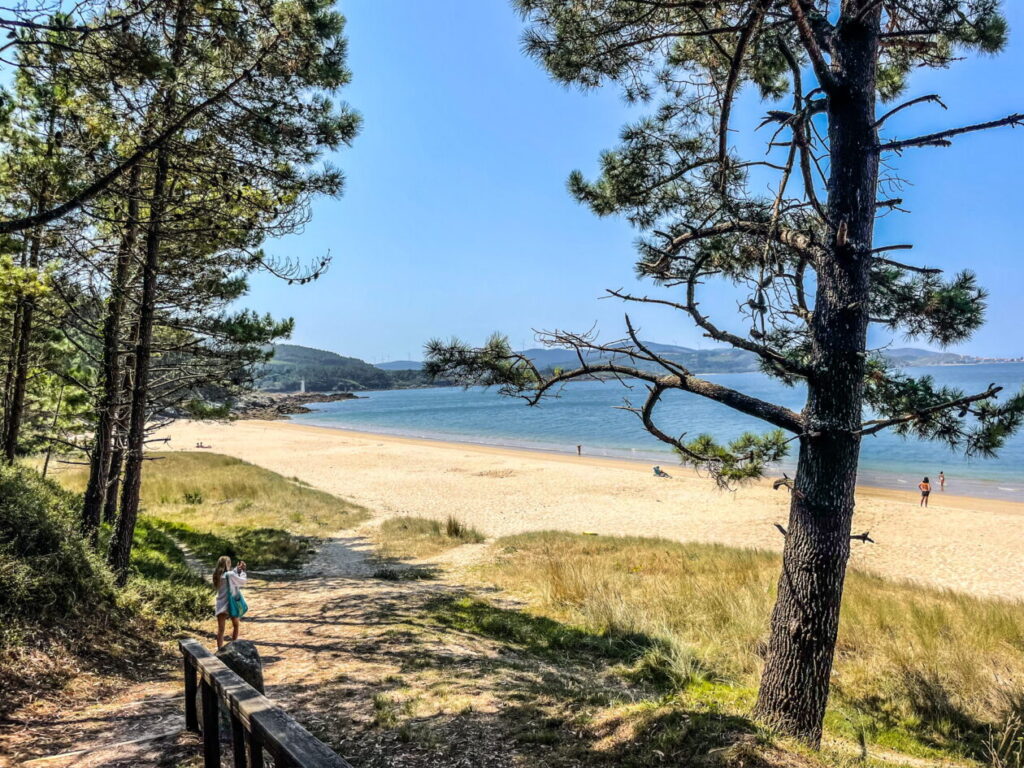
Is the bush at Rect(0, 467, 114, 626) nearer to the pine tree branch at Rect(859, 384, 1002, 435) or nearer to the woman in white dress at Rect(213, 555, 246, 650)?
the woman in white dress at Rect(213, 555, 246, 650)

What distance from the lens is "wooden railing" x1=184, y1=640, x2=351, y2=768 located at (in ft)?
6.68

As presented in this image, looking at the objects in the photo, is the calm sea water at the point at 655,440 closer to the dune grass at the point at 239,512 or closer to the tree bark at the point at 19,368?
the dune grass at the point at 239,512

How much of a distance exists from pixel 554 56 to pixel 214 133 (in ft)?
14.5

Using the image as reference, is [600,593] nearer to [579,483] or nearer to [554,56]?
[554,56]

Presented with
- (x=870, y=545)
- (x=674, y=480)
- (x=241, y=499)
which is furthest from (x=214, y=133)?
(x=674, y=480)

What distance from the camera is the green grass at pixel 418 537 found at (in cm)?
1467

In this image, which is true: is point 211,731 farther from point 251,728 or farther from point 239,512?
point 239,512

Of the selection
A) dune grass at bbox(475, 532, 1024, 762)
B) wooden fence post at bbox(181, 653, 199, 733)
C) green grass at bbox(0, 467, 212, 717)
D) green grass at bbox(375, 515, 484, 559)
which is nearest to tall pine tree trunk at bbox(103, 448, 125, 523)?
green grass at bbox(0, 467, 212, 717)

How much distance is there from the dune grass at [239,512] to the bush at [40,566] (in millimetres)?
5177

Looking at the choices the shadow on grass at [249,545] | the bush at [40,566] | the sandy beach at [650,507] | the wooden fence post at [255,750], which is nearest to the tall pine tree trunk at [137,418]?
the bush at [40,566]

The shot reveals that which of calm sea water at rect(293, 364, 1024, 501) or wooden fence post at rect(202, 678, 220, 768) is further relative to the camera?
calm sea water at rect(293, 364, 1024, 501)

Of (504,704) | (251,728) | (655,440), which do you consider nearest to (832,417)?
(504,704)

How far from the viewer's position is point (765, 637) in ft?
24.5

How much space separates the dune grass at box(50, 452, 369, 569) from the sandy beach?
283 centimetres
